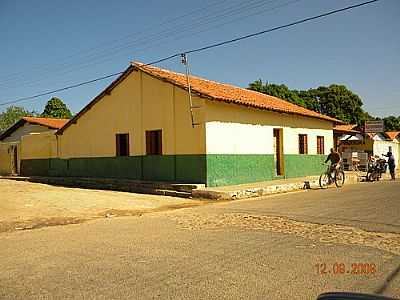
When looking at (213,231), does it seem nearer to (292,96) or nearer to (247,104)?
(247,104)

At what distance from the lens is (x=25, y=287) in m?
5.10

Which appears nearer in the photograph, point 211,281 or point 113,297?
Result: point 113,297

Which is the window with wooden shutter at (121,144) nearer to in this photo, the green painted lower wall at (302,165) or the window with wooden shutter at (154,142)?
the window with wooden shutter at (154,142)

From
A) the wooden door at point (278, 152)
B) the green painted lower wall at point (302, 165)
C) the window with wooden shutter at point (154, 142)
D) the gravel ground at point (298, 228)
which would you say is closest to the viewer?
the gravel ground at point (298, 228)

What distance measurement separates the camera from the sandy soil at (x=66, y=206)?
10.8 meters

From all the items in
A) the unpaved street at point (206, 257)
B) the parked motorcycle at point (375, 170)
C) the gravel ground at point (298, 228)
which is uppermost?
the parked motorcycle at point (375, 170)

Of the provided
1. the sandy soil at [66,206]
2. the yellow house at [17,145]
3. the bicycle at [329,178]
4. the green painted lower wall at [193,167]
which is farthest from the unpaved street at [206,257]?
the yellow house at [17,145]

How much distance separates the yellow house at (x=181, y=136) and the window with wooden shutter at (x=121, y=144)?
48mm

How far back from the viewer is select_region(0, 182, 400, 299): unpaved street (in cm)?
490

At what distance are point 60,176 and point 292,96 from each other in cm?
3266

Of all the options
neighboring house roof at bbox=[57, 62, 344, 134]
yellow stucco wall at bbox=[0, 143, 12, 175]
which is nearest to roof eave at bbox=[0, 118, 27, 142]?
yellow stucco wall at bbox=[0, 143, 12, 175]

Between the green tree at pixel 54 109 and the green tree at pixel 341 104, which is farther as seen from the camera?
the green tree at pixel 341 104

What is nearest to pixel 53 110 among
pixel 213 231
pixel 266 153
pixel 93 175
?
pixel 93 175

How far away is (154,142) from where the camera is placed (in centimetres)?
1911
